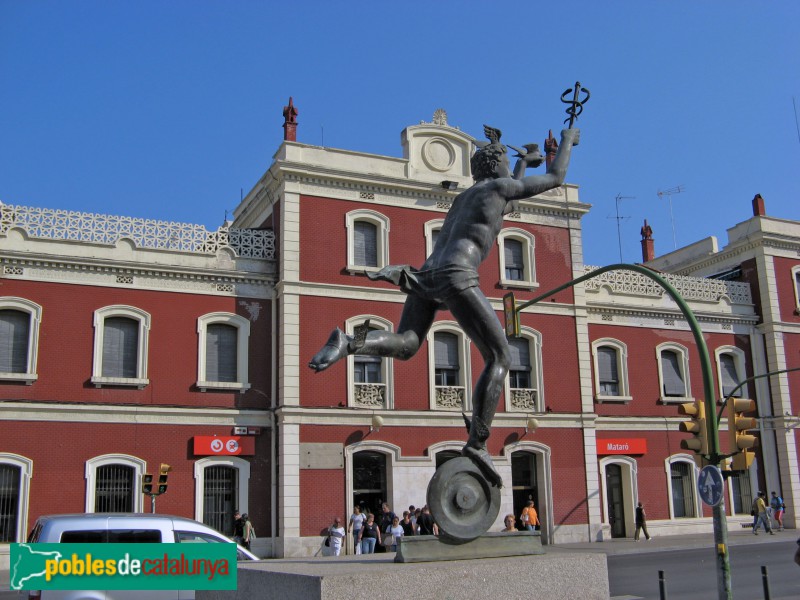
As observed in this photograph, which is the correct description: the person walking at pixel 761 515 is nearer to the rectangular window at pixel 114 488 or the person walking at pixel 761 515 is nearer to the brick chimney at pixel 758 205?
the brick chimney at pixel 758 205

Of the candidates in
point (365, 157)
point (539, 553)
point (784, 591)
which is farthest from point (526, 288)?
point (539, 553)

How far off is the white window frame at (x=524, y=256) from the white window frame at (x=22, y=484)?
16295 mm

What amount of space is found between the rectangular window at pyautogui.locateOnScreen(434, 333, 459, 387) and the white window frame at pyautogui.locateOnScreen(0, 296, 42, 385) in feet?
40.5

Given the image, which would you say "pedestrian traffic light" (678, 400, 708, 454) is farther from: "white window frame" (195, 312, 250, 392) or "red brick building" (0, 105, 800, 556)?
"white window frame" (195, 312, 250, 392)

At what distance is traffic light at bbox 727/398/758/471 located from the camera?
1392 centimetres

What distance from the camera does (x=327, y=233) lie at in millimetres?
27719

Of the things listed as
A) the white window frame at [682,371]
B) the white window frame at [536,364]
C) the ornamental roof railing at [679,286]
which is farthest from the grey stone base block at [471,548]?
the white window frame at [682,371]

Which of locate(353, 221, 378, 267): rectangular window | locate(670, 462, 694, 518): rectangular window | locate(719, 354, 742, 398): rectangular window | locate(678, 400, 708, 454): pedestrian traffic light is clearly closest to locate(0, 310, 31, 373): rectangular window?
locate(353, 221, 378, 267): rectangular window

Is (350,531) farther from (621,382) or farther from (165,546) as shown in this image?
(165,546)

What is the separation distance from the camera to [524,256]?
30875 mm

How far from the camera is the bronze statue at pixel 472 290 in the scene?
26.5ft

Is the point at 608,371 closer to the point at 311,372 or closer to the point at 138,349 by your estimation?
the point at 311,372

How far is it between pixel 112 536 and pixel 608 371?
968 inches

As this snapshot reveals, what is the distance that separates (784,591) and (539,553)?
1006 centimetres
